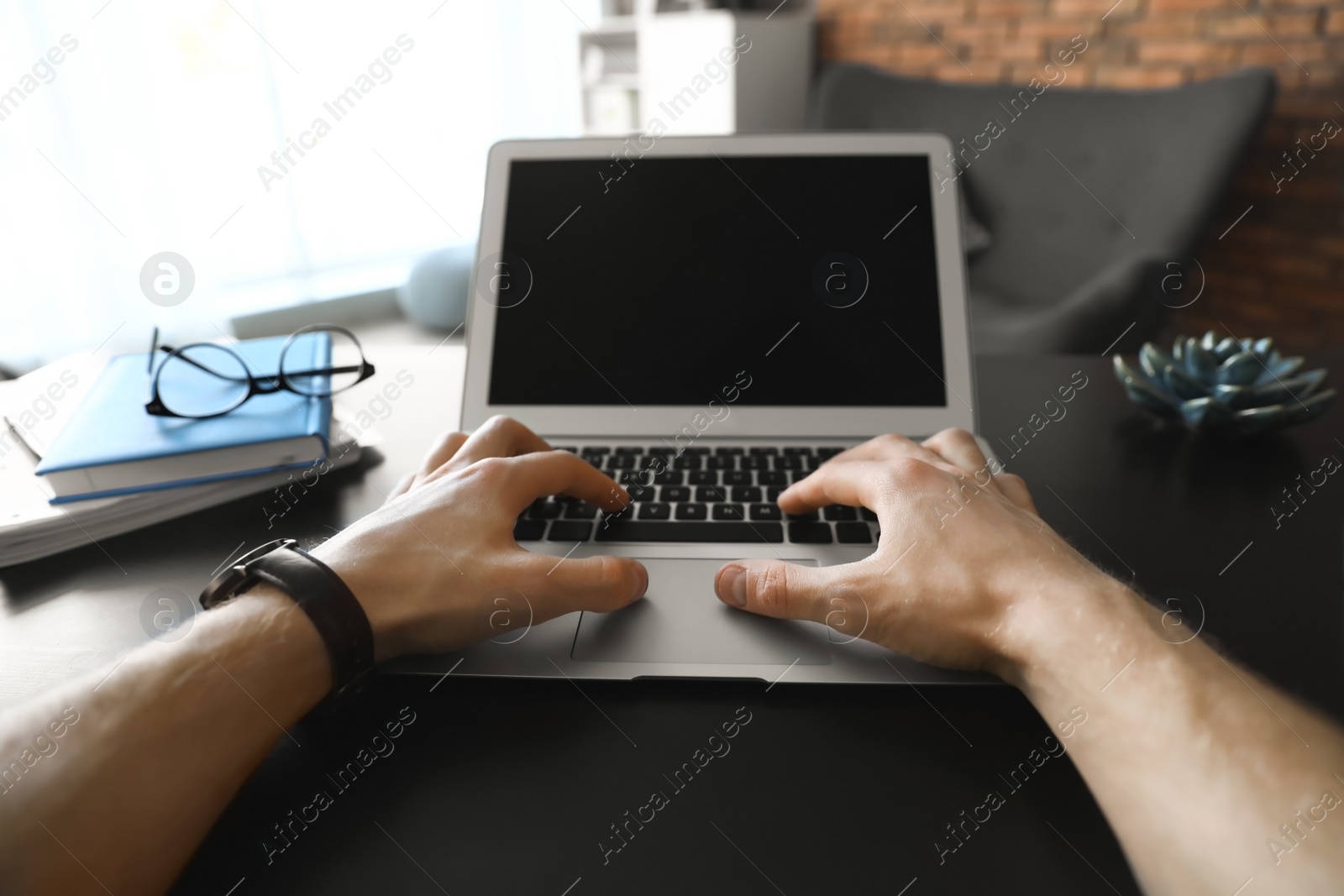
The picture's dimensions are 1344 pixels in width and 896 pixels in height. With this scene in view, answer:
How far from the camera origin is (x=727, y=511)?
28.1 inches

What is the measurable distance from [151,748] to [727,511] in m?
0.45

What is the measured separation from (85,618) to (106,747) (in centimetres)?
26

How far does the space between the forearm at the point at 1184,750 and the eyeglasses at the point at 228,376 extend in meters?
0.78

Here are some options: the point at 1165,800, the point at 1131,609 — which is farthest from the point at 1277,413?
the point at 1165,800

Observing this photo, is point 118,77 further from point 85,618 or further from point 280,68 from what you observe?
point 85,618

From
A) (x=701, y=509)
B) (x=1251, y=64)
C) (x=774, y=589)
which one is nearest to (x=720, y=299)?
(x=701, y=509)

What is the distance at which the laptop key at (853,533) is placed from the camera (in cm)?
67

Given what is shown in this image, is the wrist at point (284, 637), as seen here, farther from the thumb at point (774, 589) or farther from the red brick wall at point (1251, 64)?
the red brick wall at point (1251, 64)

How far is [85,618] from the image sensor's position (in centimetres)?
62

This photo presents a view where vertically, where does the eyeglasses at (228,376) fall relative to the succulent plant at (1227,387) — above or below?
above

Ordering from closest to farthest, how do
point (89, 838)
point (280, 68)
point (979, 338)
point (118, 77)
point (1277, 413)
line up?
point (89, 838)
point (1277, 413)
point (979, 338)
point (118, 77)
point (280, 68)

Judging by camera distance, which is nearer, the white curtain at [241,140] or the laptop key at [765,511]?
the laptop key at [765,511]

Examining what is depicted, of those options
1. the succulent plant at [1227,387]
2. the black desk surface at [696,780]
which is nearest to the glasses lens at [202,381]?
the black desk surface at [696,780]

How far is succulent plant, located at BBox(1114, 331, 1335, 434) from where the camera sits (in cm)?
85
